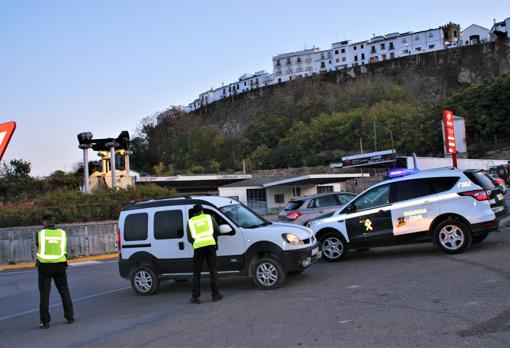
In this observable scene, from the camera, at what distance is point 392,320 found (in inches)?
254

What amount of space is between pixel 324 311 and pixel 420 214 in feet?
15.3

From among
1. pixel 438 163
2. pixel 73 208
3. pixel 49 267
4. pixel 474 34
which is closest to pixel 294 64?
pixel 474 34

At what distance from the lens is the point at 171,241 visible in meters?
10.1

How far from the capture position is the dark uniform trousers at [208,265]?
9.08 m

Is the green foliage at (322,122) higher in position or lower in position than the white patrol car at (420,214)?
higher

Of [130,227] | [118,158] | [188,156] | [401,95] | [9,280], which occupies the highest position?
[401,95]

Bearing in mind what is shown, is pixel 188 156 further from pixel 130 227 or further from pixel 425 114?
pixel 130 227

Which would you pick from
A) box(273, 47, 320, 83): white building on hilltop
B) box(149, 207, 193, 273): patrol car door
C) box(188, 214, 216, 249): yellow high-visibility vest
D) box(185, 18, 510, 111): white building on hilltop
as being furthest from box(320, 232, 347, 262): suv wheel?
box(273, 47, 320, 83): white building on hilltop

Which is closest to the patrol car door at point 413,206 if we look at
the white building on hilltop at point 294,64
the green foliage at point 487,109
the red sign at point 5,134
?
the red sign at point 5,134

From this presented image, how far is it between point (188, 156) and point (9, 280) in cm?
9872

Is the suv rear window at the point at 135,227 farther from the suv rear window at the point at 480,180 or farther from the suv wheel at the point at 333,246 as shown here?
the suv rear window at the point at 480,180

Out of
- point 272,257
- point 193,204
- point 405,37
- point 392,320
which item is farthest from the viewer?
point 405,37

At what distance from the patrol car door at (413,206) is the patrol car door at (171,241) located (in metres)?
4.61

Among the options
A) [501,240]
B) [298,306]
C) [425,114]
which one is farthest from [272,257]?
[425,114]
